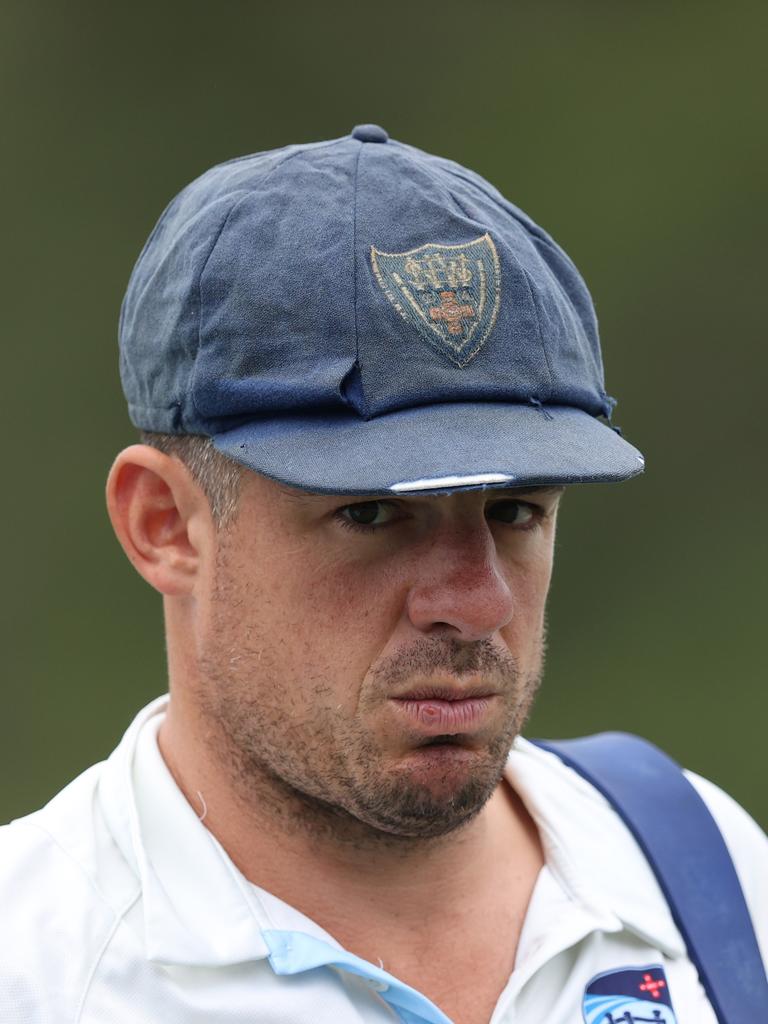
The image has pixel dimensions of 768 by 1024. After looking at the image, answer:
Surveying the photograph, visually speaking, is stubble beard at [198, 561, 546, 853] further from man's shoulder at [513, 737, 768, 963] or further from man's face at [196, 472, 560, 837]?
man's shoulder at [513, 737, 768, 963]

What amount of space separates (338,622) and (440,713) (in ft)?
0.49

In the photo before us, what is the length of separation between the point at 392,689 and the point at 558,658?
426 centimetres

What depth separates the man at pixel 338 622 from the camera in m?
1.72

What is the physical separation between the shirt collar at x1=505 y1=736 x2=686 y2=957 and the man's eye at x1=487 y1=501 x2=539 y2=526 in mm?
401

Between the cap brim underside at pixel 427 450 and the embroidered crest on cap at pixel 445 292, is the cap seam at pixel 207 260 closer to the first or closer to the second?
the cap brim underside at pixel 427 450

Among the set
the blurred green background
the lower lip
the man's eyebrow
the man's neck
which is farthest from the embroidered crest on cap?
the blurred green background

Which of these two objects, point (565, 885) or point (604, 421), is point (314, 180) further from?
point (565, 885)

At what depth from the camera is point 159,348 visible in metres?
1.87

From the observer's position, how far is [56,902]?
1741mm

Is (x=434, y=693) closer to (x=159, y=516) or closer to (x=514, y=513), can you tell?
(x=514, y=513)

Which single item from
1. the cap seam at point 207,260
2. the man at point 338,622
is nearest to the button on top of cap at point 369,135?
Answer: the man at point 338,622

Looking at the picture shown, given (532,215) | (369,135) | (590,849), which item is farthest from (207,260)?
(532,215)

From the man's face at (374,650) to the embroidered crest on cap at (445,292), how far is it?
174 mm

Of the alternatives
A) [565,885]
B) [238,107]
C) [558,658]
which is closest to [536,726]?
[558,658]
